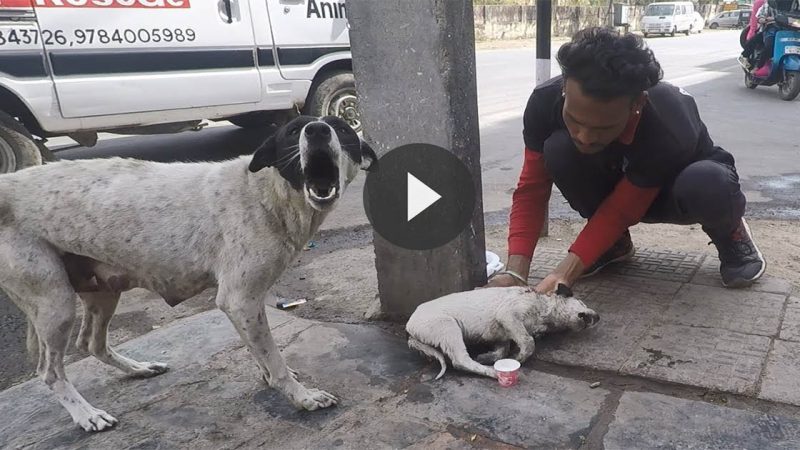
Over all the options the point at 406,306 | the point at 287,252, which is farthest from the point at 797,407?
the point at 287,252

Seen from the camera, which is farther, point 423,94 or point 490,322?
point 423,94

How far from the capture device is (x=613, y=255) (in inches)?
133

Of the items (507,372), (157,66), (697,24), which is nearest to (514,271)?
(507,372)

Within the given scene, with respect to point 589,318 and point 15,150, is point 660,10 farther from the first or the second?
point 589,318

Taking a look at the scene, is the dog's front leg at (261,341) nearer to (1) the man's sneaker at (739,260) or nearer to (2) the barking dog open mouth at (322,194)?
(2) the barking dog open mouth at (322,194)

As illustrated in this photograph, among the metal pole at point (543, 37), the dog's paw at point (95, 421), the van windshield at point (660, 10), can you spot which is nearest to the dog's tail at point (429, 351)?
the dog's paw at point (95, 421)

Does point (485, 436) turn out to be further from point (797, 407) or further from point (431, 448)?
point (797, 407)

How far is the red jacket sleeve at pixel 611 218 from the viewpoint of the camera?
2.80 metres

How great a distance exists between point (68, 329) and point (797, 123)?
9.19 meters

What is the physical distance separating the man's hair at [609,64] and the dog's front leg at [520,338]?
3.13 feet

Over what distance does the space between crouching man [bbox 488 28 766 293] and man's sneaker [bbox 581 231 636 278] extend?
0.25 metres

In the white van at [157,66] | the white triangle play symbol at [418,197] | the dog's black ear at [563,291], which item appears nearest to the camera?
the dog's black ear at [563,291]

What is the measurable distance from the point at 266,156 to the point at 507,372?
122cm

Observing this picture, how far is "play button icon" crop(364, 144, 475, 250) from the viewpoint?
279cm
